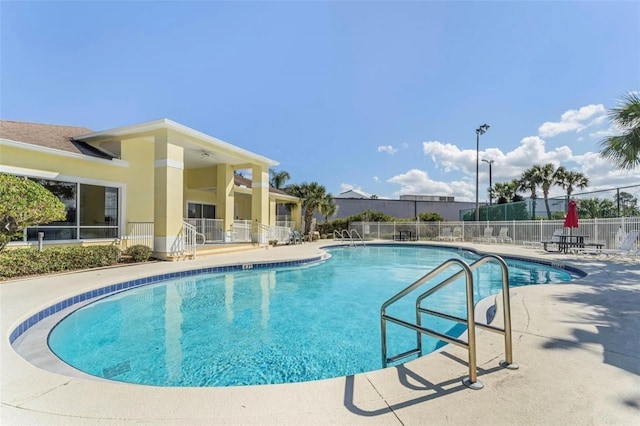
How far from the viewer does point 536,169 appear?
2822 centimetres

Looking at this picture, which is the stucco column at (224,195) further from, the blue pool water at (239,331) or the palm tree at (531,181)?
the palm tree at (531,181)

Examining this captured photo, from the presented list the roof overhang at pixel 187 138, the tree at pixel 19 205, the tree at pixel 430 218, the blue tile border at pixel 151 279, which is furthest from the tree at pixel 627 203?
the tree at pixel 19 205

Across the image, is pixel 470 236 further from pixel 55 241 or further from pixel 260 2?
pixel 55 241

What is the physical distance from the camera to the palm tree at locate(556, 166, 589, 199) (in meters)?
27.1

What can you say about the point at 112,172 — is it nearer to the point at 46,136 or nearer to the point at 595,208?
the point at 46,136

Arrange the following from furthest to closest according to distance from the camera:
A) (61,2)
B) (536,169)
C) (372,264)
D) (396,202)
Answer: (396,202), (536,169), (372,264), (61,2)

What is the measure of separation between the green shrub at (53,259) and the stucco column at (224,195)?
7.25 m

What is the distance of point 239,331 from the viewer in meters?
5.08

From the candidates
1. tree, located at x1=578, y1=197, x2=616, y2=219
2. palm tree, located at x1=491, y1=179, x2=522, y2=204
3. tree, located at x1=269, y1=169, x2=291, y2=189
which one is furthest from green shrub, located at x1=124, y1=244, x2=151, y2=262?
palm tree, located at x1=491, y1=179, x2=522, y2=204

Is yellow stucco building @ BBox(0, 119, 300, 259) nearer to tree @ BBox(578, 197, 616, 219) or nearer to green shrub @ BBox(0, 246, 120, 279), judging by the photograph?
green shrub @ BBox(0, 246, 120, 279)

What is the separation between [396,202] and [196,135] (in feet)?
84.4

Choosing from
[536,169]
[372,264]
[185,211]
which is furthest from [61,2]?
[536,169]

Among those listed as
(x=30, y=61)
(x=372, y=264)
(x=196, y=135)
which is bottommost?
(x=372, y=264)

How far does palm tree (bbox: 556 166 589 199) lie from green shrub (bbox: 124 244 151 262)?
3294 centimetres
